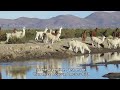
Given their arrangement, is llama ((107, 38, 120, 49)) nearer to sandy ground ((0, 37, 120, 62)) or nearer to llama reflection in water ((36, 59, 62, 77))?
sandy ground ((0, 37, 120, 62))

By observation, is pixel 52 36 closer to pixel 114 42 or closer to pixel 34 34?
pixel 34 34

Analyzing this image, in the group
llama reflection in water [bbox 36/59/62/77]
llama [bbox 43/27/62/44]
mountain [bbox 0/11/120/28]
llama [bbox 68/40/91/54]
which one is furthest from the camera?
llama [bbox 43/27/62/44]

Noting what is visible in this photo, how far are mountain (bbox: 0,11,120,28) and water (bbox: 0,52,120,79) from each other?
0.67 metres

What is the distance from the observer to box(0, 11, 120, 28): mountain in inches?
392

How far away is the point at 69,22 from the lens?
33.4ft

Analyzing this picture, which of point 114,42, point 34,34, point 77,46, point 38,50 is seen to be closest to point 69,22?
point 77,46

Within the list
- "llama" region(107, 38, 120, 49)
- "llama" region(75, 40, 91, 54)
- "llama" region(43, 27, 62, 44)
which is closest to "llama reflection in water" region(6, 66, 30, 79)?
"llama" region(43, 27, 62, 44)

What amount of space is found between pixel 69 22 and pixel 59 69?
109 cm

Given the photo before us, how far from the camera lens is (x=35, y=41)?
10320mm

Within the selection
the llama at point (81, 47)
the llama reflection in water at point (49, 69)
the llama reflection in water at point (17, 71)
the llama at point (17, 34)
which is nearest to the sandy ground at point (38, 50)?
the llama at point (81, 47)

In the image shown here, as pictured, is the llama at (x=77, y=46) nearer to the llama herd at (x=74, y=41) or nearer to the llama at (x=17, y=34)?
the llama herd at (x=74, y=41)
